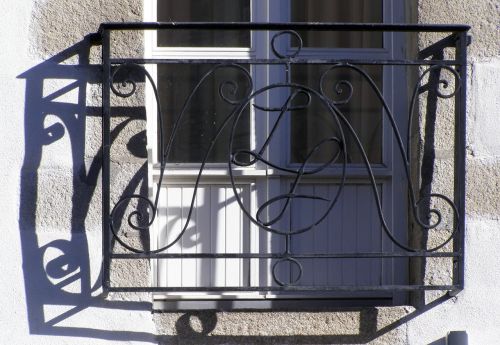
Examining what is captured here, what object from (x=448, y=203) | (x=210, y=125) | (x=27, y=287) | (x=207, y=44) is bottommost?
(x=27, y=287)

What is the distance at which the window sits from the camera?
4863 millimetres

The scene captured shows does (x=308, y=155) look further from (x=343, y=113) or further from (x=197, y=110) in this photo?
(x=197, y=110)

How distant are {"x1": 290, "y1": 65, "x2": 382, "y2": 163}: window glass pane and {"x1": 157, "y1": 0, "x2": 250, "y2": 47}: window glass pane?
0.93ft

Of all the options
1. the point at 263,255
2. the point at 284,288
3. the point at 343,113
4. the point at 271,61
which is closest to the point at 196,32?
the point at 271,61

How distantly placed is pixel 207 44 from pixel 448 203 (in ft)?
3.83

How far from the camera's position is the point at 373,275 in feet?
16.2

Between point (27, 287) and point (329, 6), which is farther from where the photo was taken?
point (329, 6)

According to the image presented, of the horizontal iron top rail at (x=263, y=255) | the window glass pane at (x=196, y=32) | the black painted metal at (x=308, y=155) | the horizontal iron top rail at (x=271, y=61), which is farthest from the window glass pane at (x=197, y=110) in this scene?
the horizontal iron top rail at (x=263, y=255)

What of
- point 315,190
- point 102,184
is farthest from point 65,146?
point 315,190

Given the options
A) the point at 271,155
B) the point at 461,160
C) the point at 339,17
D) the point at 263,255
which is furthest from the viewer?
the point at 339,17

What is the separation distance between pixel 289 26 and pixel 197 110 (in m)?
0.62

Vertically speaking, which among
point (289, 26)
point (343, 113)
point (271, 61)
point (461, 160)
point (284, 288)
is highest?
point (289, 26)

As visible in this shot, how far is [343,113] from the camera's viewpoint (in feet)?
16.4

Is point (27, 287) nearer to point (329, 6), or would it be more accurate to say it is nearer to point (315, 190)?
point (315, 190)
